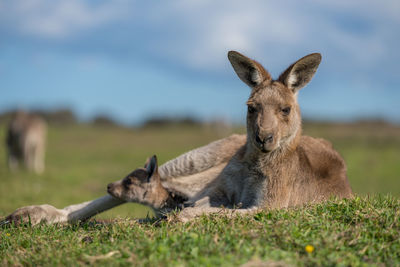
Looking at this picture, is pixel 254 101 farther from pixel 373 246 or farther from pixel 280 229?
pixel 373 246

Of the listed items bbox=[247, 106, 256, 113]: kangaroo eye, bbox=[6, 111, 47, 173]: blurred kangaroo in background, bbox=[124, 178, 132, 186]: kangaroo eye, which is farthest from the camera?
bbox=[6, 111, 47, 173]: blurred kangaroo in background

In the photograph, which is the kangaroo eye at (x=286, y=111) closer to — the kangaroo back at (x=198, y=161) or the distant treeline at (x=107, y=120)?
the kangaroo back at (x=198, y=161)

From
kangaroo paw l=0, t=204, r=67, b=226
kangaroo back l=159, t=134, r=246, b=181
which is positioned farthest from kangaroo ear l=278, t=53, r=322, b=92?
kangaroo paw l=0, t=204, r=67, b=226

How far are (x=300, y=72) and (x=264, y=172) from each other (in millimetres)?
1346

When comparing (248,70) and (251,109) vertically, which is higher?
(248,70)

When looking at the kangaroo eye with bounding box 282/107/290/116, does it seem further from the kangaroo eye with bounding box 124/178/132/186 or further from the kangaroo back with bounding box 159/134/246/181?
the kangaroo eye with bounding box 124/178/132/186

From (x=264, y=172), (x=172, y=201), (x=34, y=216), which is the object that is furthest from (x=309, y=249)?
(x=34, y=216)

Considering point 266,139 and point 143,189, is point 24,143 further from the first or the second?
point 266,139

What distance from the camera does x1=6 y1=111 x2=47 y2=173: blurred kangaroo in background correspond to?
18.2 meters

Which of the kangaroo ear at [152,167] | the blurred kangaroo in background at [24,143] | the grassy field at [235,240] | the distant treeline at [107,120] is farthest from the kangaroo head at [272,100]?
the distant treeline at [107,120]

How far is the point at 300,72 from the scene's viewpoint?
5363 mm

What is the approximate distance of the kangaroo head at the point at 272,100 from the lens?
479 centimetres

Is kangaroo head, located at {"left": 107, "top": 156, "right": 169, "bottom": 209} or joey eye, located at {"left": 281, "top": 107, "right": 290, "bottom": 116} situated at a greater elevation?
joey eye, located at {"left": 281, "top": 107, "right": 290, "bottom": 116}

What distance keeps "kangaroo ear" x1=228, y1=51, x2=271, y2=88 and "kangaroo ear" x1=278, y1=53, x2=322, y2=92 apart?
0.81ft
